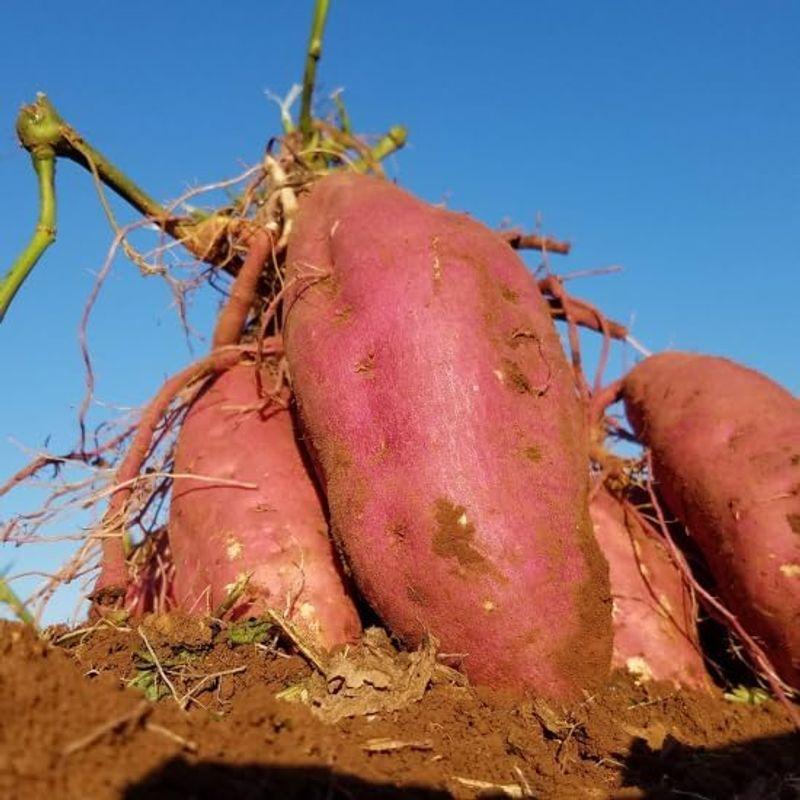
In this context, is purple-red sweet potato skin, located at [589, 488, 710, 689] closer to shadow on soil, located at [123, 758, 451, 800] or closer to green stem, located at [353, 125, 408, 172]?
shadow on soil, located at [123, 758, 451, 800]

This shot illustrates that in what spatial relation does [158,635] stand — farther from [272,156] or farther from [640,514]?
[272,156]

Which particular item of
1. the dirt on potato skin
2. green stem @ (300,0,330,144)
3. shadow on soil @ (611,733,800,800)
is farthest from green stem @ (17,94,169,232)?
shadow on soil @ (611,733,800,800)

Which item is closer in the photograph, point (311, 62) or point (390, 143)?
point (311, 62)

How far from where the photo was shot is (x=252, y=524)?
7.22 ft

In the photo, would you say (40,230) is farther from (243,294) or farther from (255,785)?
(255,785)

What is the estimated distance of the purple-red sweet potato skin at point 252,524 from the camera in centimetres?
208

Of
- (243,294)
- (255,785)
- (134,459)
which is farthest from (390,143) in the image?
(255,785)

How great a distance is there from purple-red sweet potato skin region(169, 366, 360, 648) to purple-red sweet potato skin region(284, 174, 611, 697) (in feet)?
0.54

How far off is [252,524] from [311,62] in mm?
1644

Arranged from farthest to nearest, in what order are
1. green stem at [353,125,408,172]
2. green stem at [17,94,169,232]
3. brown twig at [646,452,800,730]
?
green stem at [353,125,408,172], green stem at [17,94,169,232], brown twig at [646,452,800,730]

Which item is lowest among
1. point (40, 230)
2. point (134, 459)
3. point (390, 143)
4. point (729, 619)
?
point (729, 619)

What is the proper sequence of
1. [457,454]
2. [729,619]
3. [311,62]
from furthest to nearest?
1. [311,62]
2. [729,619]
3. [457,454]

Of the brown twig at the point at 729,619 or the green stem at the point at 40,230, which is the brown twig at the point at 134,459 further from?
the brown twig at the point at 729,619

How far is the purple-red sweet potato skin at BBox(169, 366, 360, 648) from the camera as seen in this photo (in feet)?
6.84
